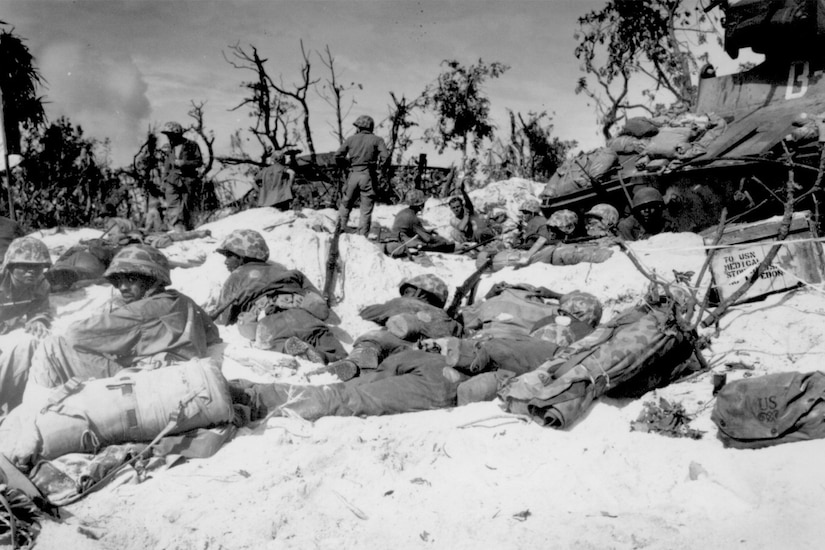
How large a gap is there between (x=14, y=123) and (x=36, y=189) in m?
4.83

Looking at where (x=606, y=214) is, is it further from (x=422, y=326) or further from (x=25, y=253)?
(x=25, y=253)

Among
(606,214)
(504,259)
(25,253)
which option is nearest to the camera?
(25,253)

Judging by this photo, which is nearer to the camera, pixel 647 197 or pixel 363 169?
pixel 647 197

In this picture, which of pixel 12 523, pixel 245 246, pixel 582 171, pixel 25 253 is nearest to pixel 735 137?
pixel 582 171

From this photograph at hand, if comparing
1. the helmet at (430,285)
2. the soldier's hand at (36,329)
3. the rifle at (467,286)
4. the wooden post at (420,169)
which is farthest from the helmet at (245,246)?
the wooden post at (420,169)

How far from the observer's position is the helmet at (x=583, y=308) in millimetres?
6355

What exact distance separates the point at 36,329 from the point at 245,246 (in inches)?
83.2

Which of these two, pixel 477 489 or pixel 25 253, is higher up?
pixel 25 253

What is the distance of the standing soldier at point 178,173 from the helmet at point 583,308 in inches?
202

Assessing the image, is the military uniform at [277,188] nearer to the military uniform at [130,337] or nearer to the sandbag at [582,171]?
the sandbag at [582,171]

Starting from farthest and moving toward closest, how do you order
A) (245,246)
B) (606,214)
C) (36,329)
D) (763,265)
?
(606,214) → (245,246) → (763,265) → (36,329)

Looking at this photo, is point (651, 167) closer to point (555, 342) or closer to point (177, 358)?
point (555, 342)

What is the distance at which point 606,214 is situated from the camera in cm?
915

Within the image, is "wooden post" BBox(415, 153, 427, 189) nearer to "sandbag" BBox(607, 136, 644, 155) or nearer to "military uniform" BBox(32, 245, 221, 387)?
"sandbag" BBox(607, 136, 644, 155)
